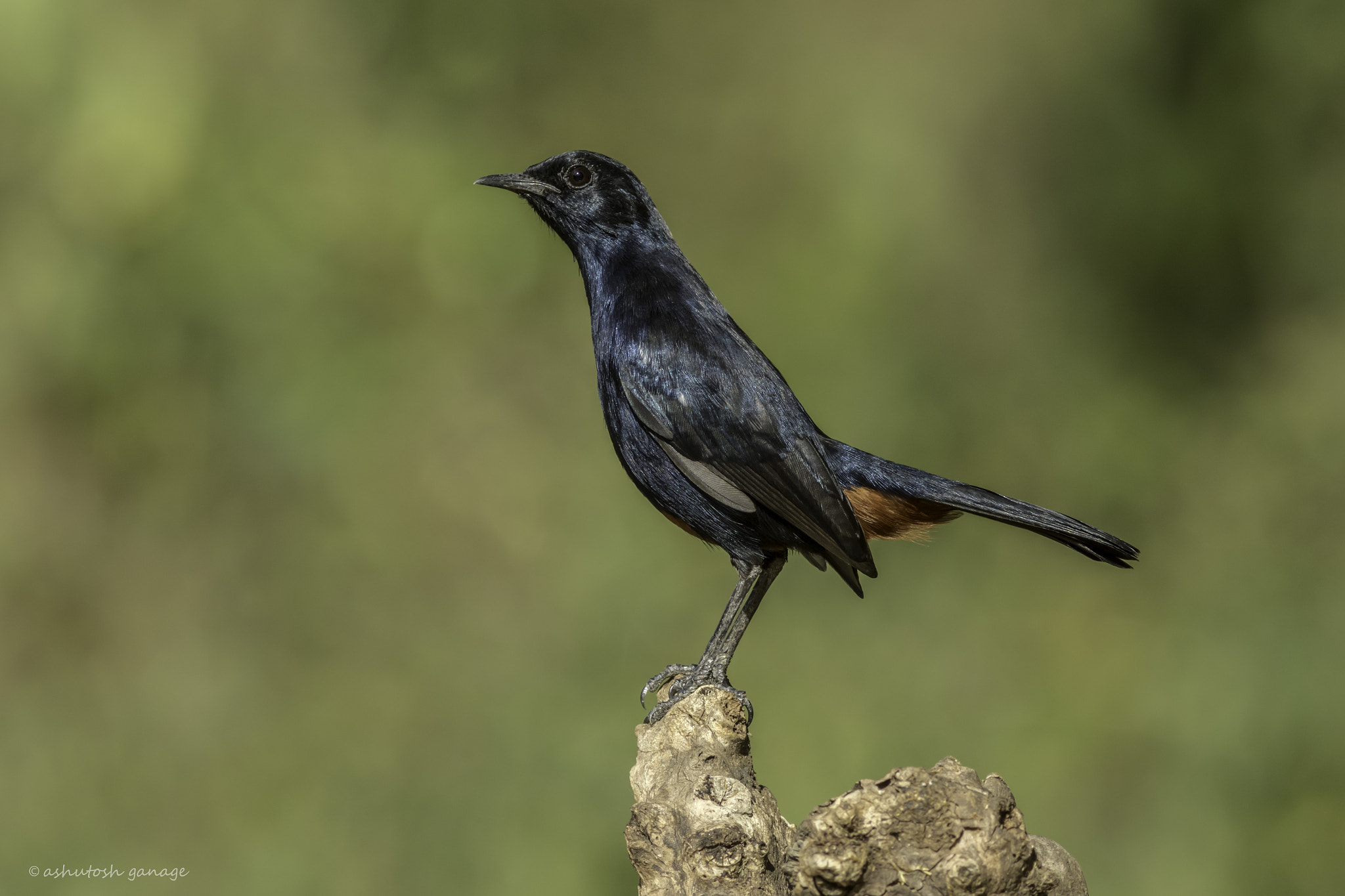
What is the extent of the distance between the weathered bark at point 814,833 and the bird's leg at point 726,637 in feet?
1.42

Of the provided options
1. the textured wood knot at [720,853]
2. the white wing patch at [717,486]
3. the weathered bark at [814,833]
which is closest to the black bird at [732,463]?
the white wing patch at [717,486]

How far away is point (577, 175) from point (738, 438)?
129cm

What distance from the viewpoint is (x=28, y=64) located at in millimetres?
6988

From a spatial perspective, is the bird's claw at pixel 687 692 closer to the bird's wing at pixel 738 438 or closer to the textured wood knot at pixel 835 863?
the bird's wing at pixel 738 438

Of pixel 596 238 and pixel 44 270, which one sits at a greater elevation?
pixel 44 270

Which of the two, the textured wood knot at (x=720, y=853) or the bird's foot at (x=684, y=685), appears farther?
the bird's foot at (x=684, y=685)

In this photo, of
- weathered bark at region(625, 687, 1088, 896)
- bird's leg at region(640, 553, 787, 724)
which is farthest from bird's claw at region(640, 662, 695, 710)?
weathered bark at region(625, 687, 1088, 896)

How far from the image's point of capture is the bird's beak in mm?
4070

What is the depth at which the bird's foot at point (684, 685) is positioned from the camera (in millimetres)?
3449

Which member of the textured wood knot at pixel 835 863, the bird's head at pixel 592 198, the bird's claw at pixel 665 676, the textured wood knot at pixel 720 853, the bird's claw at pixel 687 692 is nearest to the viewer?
the textured wood knot at pixel 835 863

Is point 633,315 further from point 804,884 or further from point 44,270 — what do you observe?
point 44,270

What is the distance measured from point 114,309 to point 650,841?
5774 millimetres

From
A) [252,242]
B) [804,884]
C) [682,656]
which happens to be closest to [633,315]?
[804,884]

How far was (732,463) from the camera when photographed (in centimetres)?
350
